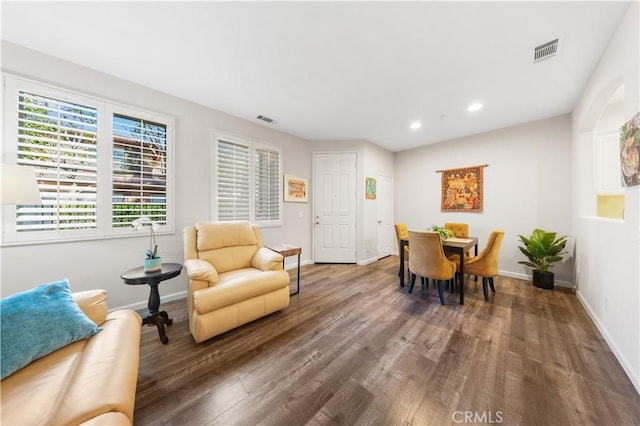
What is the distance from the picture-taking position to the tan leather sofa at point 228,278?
1.89 metres

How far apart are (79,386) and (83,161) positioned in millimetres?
2335

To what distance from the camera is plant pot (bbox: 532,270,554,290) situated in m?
A: 3.13

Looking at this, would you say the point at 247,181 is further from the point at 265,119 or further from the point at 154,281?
the point at 154,281

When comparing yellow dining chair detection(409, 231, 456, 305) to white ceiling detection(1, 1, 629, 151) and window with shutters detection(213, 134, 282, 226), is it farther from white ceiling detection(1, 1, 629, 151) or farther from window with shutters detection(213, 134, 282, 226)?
window with shutters detection(213, 134, 282, 226)

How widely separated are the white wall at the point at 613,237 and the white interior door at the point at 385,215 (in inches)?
119

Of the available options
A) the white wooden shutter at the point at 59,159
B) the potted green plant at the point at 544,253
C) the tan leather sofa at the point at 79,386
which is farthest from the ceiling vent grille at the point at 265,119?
the potted green plant at the point at 544,253

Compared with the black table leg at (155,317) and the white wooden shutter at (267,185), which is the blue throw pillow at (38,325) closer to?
the black table leg at (155,317)

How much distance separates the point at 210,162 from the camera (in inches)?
123

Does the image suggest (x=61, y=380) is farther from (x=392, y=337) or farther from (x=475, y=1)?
(x=475, y=1)

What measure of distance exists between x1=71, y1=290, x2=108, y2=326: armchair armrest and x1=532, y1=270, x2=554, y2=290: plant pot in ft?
16.6

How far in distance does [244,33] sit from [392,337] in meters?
3.00

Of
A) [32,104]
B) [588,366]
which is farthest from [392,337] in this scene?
[32,104]

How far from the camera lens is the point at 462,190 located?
14.2ft

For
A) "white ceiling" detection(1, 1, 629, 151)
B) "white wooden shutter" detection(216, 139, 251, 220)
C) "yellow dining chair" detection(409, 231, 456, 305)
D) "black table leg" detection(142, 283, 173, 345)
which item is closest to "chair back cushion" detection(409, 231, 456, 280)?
"yellow dining chair" detection(409, 231, 456, 305)
